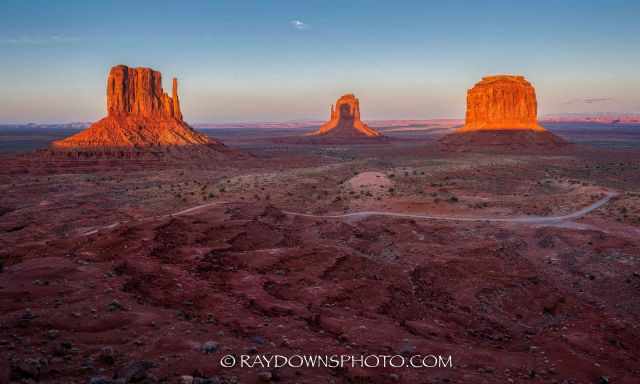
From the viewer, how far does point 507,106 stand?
304 feet

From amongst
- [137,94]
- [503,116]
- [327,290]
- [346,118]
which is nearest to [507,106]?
[503,116]

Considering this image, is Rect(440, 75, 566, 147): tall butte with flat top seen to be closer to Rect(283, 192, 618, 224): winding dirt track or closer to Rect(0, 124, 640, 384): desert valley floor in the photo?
Rect(0, 124, 640, 384): desert valley floor

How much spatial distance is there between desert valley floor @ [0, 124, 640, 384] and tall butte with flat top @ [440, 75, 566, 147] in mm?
61526

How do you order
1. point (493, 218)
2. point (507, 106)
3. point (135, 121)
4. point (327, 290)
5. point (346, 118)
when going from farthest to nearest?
point (346, 118)
point (507, 106)
point (135, 121)
point (493, 218)
point (327, 290)

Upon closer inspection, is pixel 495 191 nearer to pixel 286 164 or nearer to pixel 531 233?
pixel 531 233

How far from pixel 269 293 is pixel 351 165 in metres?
49.2

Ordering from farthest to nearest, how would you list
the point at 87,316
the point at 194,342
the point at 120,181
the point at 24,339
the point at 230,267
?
1. the point at 120,181
2. the point at 230,267
3. the point at 87,316
4. the point at 194,342
5. the point at 24,339

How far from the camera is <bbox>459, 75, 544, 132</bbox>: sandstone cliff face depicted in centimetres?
9231

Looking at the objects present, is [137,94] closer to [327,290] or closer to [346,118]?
[327,290]

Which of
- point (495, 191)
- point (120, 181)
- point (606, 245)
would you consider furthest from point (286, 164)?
point (606, 245)

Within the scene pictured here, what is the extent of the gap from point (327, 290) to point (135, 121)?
73104 mm

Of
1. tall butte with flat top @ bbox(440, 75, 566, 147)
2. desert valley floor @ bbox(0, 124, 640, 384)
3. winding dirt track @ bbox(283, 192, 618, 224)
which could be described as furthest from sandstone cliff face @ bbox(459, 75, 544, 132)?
winding dirt track @ bbox(283, 192, 618, 224)

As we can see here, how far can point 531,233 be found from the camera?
21.2 m

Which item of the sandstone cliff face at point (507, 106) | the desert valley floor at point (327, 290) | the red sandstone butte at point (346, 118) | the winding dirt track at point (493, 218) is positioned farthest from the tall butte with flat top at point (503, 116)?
the winding dirt track at point (493, 218)
